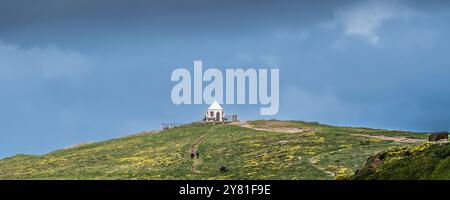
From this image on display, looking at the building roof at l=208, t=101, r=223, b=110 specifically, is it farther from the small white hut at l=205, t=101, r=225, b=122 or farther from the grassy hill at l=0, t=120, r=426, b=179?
the grassy hill at l=0, t=120, r=426, b=179

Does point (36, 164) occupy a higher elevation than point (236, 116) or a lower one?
lower

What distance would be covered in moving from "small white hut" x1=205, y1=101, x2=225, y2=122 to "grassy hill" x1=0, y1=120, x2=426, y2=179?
6.04 m

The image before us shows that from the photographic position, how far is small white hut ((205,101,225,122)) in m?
127

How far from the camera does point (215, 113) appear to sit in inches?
5034

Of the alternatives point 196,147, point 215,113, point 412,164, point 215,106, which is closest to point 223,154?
point 196,147

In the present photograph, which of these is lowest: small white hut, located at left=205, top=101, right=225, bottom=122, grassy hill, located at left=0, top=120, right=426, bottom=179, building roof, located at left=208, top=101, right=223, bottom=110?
grassy hill, located at left=0, top=120, right=426, bottom=179

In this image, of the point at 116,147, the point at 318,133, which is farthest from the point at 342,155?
the point at 116,147

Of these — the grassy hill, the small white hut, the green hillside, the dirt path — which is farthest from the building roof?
the green hillside

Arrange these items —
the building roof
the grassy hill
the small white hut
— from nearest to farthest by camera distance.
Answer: the grassy hill → the small white hut → the building roof

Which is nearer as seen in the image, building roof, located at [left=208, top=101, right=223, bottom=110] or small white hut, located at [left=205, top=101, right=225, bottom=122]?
small white hut, located at [left=205, top=101, right=225, bottom=122]

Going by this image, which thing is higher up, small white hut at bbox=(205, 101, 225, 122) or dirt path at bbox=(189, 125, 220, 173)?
small white hut at bbox=(205, 101, 225, 122)
